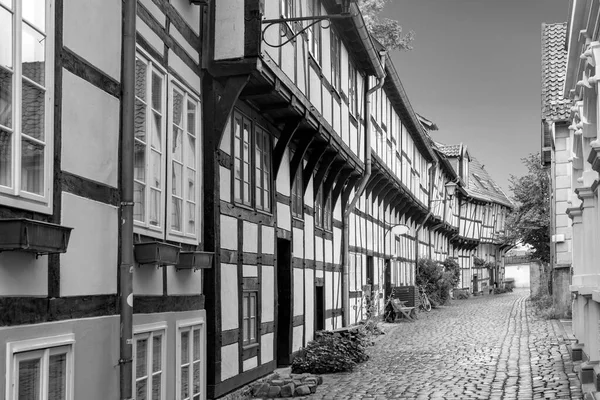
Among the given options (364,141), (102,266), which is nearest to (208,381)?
(102,266)

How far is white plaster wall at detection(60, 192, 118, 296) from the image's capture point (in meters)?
6.06

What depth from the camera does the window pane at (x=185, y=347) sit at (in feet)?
29.1

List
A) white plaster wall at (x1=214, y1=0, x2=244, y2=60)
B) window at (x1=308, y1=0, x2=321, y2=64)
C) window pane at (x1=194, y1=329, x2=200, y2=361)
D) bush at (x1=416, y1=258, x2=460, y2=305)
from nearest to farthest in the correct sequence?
window pane at (x1=194, y1=329, x2=200, y2=361) < white plaster wall at (x1=214, y1=0, x2=244, y2=60) < window at (x1=308, y1=0, x2=321, y2=64) < bush at (x1=416, y1=258, x2=460, y2=305)

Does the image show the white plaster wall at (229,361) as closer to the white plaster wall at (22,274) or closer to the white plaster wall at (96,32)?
the white plaster wall at (96,32)

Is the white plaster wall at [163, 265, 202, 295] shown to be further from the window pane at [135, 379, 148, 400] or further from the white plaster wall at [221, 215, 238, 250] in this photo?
the window pane at [135, 379, 148, 400]

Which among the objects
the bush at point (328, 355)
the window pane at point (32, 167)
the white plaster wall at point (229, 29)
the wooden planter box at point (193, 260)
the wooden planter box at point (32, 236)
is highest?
the white plaster wall at point (229, 29)

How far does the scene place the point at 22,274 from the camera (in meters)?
5.37

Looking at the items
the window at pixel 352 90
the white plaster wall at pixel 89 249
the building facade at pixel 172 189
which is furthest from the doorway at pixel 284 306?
the white plaster wall at pixel 89 249

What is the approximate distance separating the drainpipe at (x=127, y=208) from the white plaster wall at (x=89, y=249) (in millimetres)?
77

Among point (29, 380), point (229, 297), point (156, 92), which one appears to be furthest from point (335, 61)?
point (29, 380)

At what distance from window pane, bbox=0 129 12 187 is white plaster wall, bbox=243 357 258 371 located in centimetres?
627

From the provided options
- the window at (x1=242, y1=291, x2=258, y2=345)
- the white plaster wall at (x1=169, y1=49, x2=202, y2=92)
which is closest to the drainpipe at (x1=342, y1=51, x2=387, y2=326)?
the window at (x1=242, y1=291, x2=258, y2=345)

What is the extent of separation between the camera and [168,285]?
8414mm

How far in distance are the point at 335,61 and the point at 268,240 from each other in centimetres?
486
